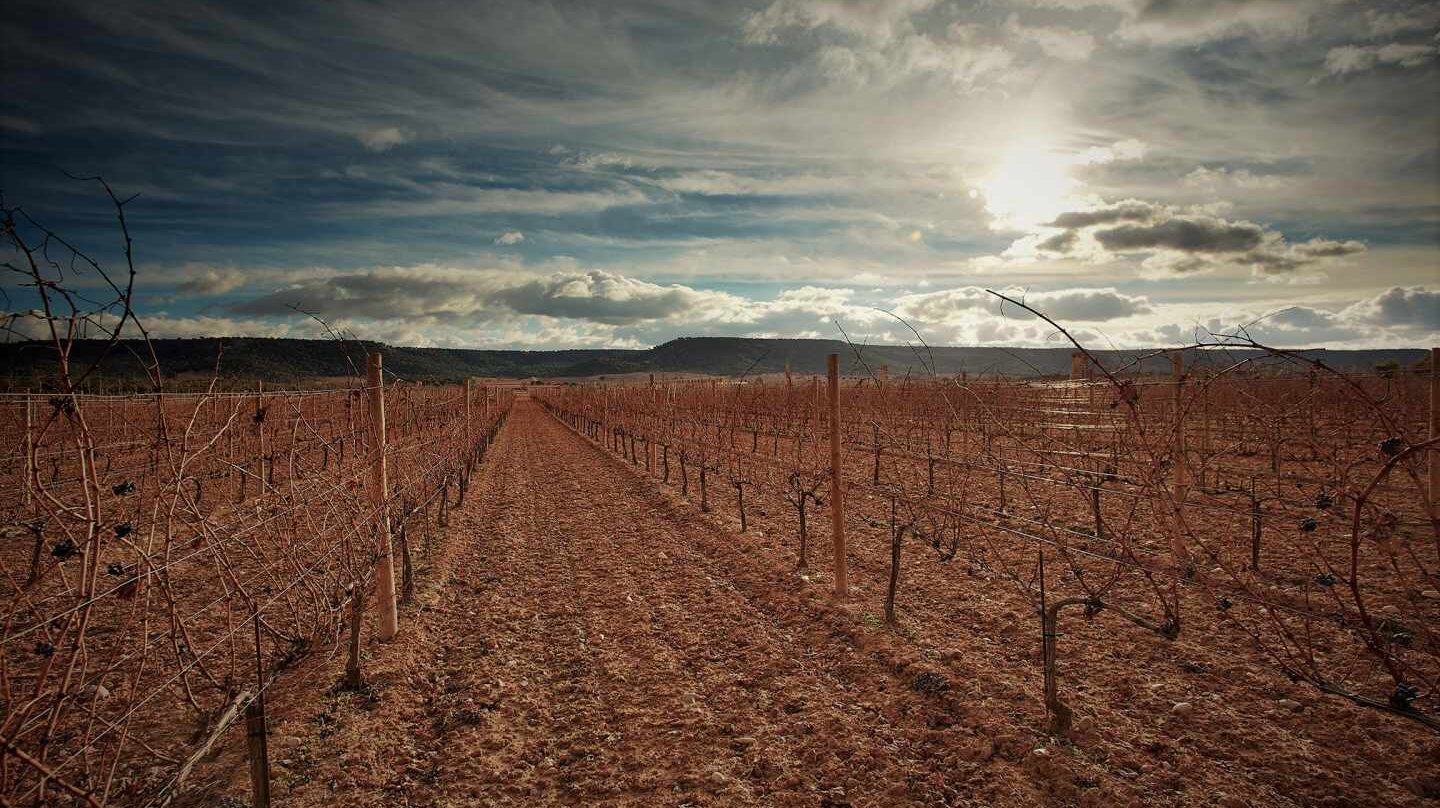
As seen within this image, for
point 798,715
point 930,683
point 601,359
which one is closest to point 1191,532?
point 930,683

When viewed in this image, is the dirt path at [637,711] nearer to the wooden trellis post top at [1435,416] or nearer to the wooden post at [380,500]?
the wooden post at [380,500]

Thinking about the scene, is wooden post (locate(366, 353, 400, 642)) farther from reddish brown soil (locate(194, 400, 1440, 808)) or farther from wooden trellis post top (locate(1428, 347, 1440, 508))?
wooden trellis post top (locate(1428, 347, 1440, 508))

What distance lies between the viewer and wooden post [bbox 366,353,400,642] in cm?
458

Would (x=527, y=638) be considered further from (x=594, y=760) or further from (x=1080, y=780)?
(x=1080, y=780)

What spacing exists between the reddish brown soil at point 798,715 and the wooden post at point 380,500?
26 centimetres

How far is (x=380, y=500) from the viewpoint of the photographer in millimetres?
4656

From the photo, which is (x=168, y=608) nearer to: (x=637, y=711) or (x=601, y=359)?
(x=637, y=711)

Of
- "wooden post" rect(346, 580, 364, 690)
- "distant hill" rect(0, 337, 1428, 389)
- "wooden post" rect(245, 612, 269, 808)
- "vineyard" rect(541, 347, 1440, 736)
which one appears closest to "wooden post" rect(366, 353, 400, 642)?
"wooden post" rect(346, 580, 364, 690)

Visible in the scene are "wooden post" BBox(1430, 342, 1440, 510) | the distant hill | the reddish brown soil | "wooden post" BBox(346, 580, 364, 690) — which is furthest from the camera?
the distant hill

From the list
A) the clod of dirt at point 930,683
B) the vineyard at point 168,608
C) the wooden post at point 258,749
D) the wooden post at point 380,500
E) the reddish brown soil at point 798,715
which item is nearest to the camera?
the vineyard at point 168,608

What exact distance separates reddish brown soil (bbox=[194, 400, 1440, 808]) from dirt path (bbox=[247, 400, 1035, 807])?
14 millimetres

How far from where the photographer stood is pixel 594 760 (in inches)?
136

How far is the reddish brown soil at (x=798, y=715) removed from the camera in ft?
10.3

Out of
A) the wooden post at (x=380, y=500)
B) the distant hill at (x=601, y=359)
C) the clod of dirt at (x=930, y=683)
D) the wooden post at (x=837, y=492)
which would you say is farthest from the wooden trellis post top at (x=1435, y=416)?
the distant hill at (x=601, y=359)
